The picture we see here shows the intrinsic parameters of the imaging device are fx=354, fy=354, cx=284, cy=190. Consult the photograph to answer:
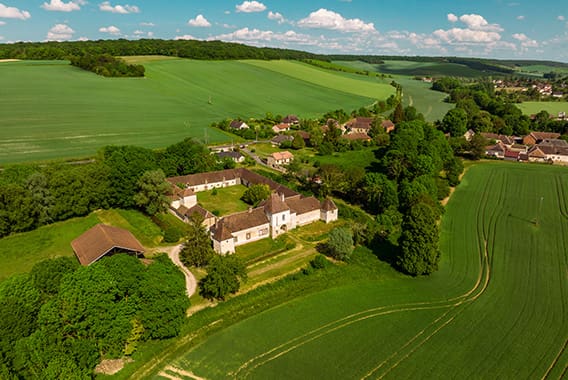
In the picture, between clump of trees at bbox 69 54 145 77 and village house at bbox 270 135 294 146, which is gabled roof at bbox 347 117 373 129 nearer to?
village house at bbox 270 135 294 146

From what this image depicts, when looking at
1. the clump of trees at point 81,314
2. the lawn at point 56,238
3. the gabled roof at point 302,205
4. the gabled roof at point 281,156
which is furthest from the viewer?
the gabled roof at point 281,156

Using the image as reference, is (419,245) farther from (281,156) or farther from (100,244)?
(281,156)

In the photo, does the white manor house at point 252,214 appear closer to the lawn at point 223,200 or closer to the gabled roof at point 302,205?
the gabled roof at point 302,205

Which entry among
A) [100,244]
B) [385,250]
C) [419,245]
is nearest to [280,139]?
[385,250]

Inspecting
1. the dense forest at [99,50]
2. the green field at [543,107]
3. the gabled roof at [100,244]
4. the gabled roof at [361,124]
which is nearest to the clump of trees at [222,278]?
the gabled roof at [100,244]

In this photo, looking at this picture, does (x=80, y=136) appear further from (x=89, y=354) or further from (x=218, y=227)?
(x=89, y=354)
